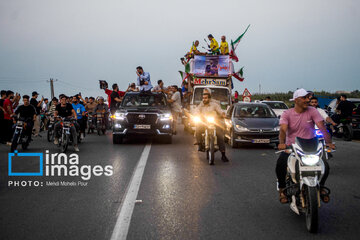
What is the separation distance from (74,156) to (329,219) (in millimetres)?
7880

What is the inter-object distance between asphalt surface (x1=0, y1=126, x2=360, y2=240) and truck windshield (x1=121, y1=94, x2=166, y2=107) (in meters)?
5.94

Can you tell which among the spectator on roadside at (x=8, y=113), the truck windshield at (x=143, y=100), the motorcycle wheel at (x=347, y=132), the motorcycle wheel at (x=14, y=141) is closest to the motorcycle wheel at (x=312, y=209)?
the motorcycle wheel at (x=14, y=141)

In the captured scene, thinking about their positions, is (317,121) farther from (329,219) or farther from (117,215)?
(117,215)

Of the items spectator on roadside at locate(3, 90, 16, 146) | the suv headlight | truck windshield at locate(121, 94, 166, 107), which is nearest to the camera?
the suv headlight

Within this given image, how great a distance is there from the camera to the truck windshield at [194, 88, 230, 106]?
19.8 m

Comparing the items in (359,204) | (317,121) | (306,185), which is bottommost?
(359,204)

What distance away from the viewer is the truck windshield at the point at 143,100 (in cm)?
1543

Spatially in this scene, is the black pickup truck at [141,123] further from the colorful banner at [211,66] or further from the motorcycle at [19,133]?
the colorful banner at [211,66]

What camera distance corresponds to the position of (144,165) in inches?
375

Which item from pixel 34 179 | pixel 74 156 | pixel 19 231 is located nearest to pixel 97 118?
pixel 74 156

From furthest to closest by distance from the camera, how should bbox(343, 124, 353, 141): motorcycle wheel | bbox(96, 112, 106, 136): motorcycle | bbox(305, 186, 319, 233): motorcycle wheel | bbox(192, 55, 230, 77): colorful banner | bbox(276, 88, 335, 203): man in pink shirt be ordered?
bbox(192, 55, 230, 77): colorful banner → bbox(96, 112, 106, 136): motorcycle → bbox(343, 124, 353, 141): motorcycle wheel → bbox(276, 88, 335, 203): man in pink shirt → bbox(305, 186, 319, 233): motorcycle wheel

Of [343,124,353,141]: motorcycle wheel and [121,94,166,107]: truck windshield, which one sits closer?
[121,94,166,107]: truck windshield

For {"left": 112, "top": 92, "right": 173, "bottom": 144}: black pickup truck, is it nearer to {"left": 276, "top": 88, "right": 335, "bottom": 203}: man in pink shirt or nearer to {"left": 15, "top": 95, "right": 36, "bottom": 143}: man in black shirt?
{"left": 15, "top": 95, "right": 36, "bottom": 143}: man in black shirt

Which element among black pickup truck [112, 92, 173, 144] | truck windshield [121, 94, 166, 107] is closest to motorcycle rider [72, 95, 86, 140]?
truck windshield [121, 94, 166, 107]
